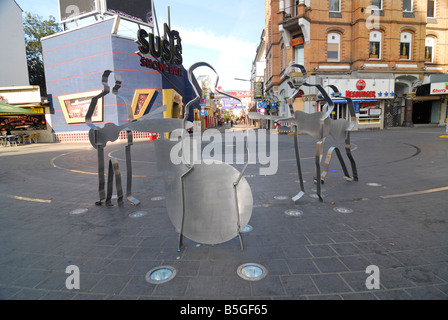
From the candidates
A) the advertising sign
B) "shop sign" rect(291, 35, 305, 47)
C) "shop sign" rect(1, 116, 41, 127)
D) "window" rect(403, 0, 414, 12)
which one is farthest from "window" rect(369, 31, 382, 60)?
"shop sign" rect(1, 116, 41, 127)

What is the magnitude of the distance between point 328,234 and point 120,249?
2.68 metres

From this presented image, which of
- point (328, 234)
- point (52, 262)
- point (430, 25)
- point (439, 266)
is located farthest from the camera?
point (430, 25)

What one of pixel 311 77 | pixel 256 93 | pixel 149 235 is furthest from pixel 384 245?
pixel 256 93

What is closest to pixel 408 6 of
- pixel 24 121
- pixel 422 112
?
pixel 422 112

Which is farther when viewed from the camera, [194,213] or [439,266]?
[194,213]

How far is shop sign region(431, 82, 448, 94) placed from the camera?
920 inches

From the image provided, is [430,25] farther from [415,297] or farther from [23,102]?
[23,102]

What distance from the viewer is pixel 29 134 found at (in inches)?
896

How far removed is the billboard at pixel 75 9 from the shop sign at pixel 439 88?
3400 centimetres

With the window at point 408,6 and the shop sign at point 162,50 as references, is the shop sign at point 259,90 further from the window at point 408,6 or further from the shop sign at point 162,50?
the window at point 408,6

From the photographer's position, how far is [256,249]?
9.22ft

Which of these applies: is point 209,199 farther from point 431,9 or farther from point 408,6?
point 431,9

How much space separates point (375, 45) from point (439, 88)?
770cm
